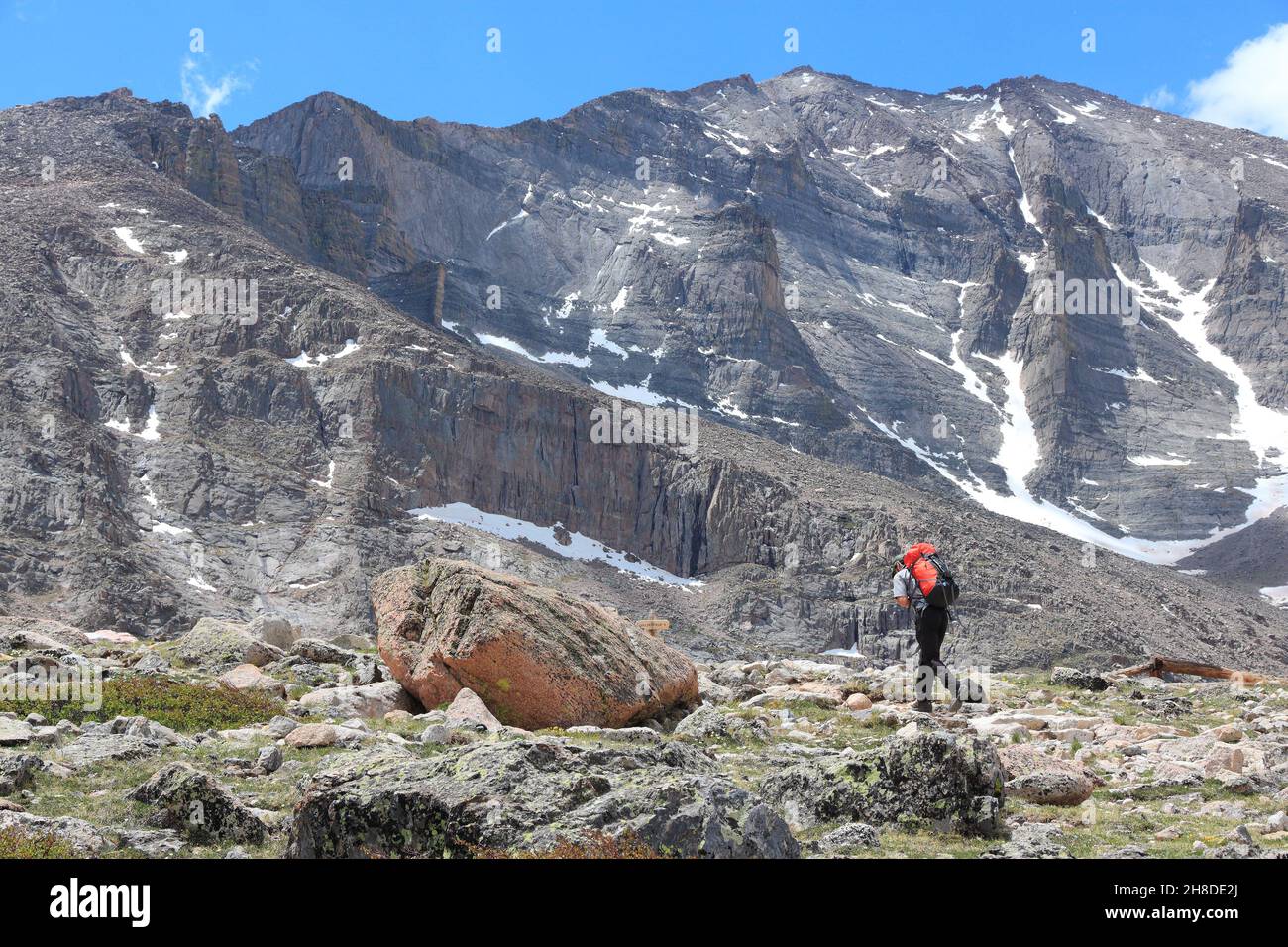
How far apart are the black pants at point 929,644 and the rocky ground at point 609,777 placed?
1.92ft

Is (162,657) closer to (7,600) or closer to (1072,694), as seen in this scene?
(1072,694)

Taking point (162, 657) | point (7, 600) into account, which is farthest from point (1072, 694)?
point (7, 600)

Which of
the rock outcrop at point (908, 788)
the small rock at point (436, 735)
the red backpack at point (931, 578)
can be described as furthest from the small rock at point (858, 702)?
the small rock at point (436, 735)

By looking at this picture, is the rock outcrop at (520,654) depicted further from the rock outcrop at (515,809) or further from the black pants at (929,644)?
the rock outcrop at (515,809)

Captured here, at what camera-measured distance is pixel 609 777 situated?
1101 centimetres

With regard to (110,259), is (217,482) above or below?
below

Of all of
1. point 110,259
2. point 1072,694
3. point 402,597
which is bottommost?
point 1072,694

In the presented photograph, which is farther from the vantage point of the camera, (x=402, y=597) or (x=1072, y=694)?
(x=1072, y=694)

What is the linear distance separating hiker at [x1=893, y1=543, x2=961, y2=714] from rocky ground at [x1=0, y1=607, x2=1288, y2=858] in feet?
2.30

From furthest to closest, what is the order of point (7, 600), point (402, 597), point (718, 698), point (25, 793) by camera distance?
1. point (7, 600)
2. point (718, 698)
3. point (402, 597)
4. point (25, 793)
